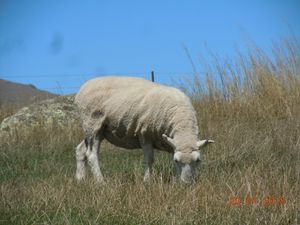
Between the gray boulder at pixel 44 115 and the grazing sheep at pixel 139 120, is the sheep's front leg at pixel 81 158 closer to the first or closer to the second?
the grazing sheep at pixel 139 120

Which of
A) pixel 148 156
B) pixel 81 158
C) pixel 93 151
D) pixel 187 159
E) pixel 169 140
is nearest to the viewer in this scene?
pixel 187 159

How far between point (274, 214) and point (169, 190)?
1088mm

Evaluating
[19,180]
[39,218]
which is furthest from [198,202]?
[19,180]

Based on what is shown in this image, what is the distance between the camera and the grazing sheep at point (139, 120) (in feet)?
20.6

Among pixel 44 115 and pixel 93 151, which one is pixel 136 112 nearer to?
pixel 93 151

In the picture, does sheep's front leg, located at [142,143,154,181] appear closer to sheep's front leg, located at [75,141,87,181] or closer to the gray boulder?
sheep's front leg, located at [75,141,87,181]

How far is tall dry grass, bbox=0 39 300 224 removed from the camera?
4.67 meters

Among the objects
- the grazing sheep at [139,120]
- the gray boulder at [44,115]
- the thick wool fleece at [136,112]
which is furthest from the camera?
the gray boulder at [44,115]

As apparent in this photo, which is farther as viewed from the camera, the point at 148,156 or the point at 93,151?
the point at 93,151
